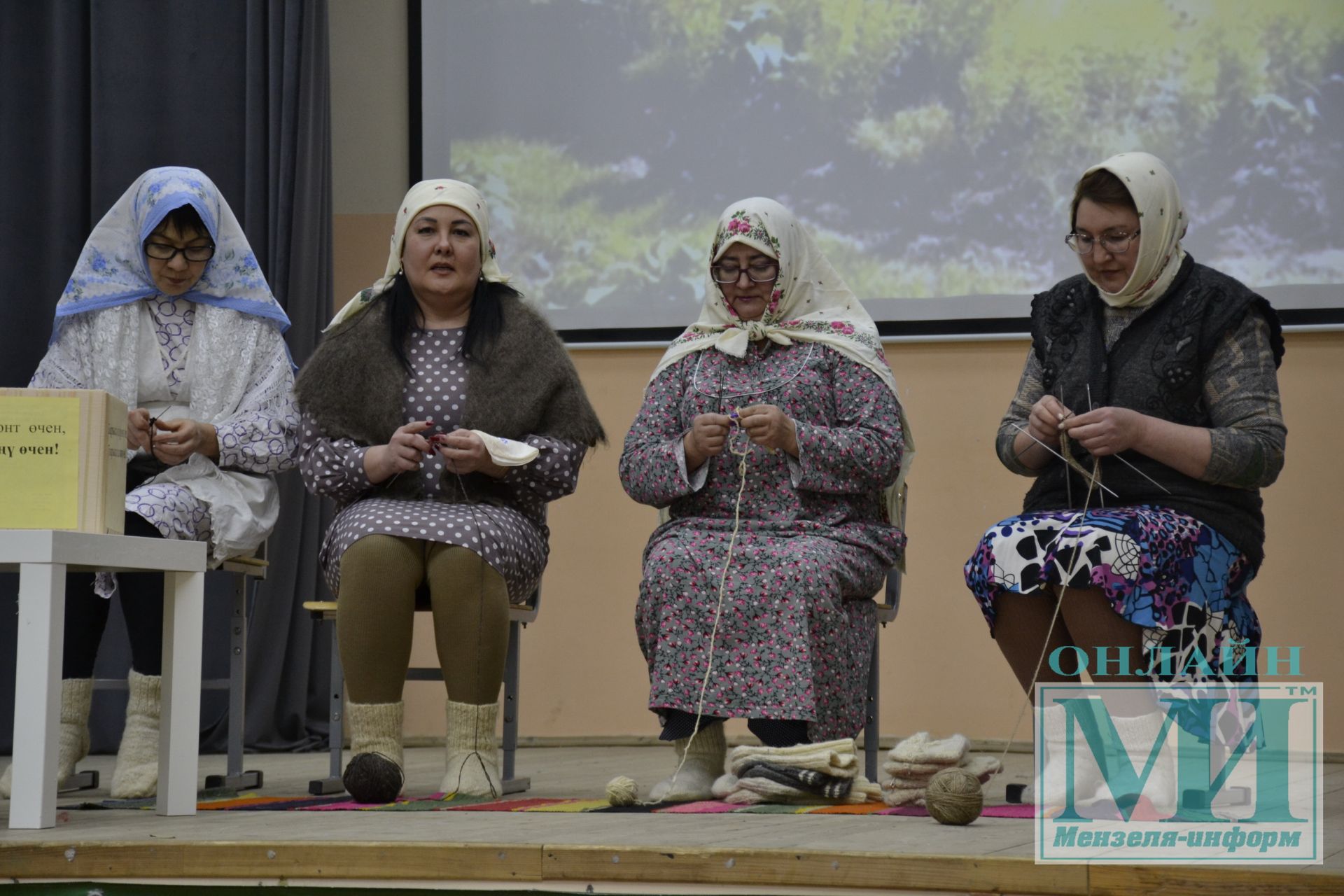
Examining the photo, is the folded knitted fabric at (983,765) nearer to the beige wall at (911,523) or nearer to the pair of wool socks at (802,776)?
the pair of wool socks at (802,776)

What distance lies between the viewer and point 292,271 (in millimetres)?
4191

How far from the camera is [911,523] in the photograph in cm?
416

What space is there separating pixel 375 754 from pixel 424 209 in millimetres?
997

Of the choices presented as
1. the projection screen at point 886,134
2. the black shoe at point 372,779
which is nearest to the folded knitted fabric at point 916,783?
the black shoe at point 372,779

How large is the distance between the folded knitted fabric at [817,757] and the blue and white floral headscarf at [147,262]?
1322 mm

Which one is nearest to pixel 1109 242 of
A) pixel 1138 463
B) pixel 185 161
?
pixel 1138 463

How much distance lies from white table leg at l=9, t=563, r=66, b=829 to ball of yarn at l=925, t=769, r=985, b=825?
1.18 meters

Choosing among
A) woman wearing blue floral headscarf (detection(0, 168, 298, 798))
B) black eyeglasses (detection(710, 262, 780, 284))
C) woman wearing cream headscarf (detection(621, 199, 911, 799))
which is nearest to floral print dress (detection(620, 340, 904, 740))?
woman wearing cream headscarf (detection(621, 199, 911, 799))

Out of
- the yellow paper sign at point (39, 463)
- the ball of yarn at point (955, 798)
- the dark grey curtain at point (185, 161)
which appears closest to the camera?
the ball of yarn at point (955, 798)

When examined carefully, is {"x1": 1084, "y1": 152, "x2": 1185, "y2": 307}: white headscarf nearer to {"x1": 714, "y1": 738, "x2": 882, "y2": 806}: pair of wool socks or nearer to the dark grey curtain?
{"x1": 714, "y1": 738, "x2": 882, "y2": 806}: pair of wool socks

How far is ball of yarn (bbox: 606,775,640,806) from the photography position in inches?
→ 95.1

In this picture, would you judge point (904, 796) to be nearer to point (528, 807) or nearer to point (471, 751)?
point (528, 807)

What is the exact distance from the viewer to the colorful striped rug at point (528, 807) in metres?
2.28

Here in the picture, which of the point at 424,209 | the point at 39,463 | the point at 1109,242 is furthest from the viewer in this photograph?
the point at 424,209
